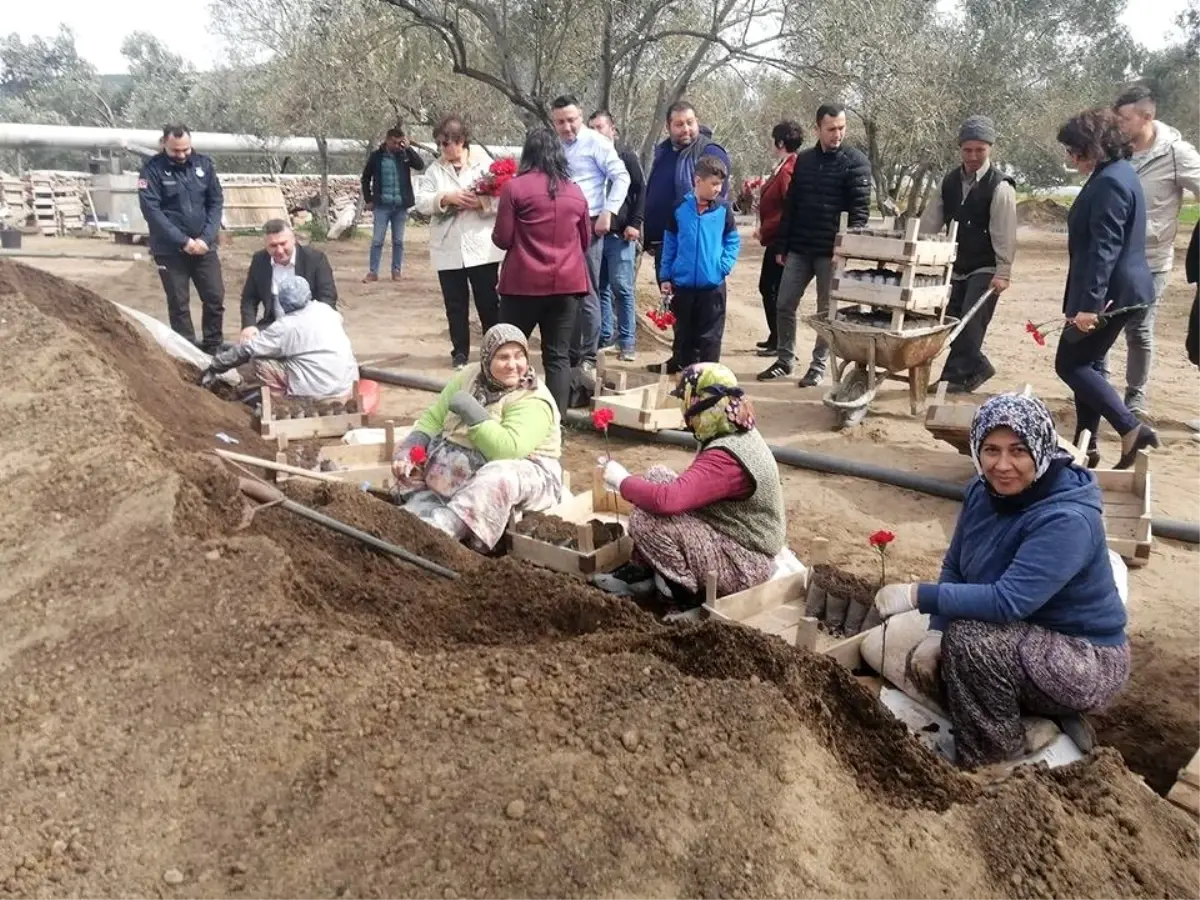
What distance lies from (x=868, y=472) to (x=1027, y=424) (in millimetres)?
3051

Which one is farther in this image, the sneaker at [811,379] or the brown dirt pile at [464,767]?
the sneaker at [811,379]

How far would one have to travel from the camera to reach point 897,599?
3.42 m

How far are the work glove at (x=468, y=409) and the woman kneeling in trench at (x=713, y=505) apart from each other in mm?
898

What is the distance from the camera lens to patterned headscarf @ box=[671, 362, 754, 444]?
A: 4027 mm

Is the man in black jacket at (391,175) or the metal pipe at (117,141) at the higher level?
the metal pipe at (117,141)

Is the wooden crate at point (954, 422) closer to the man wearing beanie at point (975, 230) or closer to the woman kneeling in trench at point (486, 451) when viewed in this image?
the man wearing beanie at point (975, 230)

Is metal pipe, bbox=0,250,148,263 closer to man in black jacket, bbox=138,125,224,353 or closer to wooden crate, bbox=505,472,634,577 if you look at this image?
man in black jacket, bbox=138,125,224,353

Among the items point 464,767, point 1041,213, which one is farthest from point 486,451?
point 1041,213

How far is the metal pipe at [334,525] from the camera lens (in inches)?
166

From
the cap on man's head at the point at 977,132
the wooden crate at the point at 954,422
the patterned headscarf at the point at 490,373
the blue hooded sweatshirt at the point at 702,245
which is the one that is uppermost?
the cap on man's head at the point at 977,132

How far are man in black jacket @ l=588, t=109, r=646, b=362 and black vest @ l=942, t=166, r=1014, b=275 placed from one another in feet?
8.52

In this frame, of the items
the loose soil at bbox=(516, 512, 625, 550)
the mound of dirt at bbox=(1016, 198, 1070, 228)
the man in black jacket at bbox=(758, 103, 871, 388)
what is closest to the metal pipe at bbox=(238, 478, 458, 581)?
the loose soil at bbox=(516, 512, 625, 550)

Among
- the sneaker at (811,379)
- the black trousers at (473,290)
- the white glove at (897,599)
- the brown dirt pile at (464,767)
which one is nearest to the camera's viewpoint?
the brown dirt pile at (464,767)

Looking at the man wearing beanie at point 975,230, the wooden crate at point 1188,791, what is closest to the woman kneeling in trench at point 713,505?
the wooden crate at point 1188,791
